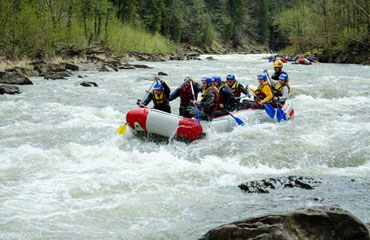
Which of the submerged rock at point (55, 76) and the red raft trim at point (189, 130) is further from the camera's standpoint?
the submerged rock at point (55, 76)

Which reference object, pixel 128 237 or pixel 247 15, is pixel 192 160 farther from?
pixel 247 15

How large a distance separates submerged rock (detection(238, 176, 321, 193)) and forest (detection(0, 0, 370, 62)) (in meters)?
17.8

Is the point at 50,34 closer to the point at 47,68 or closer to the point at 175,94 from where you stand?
the point at 47,68

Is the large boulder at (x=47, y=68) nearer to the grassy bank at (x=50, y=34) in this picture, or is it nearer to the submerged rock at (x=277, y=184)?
the grassy bank at (x=50, y=34)

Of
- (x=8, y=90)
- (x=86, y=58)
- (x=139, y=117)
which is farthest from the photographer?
(x=86, y=58)

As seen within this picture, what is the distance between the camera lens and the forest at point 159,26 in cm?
2294

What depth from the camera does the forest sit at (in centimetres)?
2294

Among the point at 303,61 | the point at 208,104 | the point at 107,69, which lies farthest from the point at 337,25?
the point at 208,104

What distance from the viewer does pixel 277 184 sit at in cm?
586

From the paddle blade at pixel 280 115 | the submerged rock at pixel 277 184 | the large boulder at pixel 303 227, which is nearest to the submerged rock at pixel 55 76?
the paddle blade at pixel 280 115

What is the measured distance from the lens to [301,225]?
10.7 feet

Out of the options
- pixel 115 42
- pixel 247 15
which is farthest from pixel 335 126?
pixel 247 15

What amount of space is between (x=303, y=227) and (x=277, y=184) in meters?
2.64

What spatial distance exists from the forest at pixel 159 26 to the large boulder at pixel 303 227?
67.0 feet
